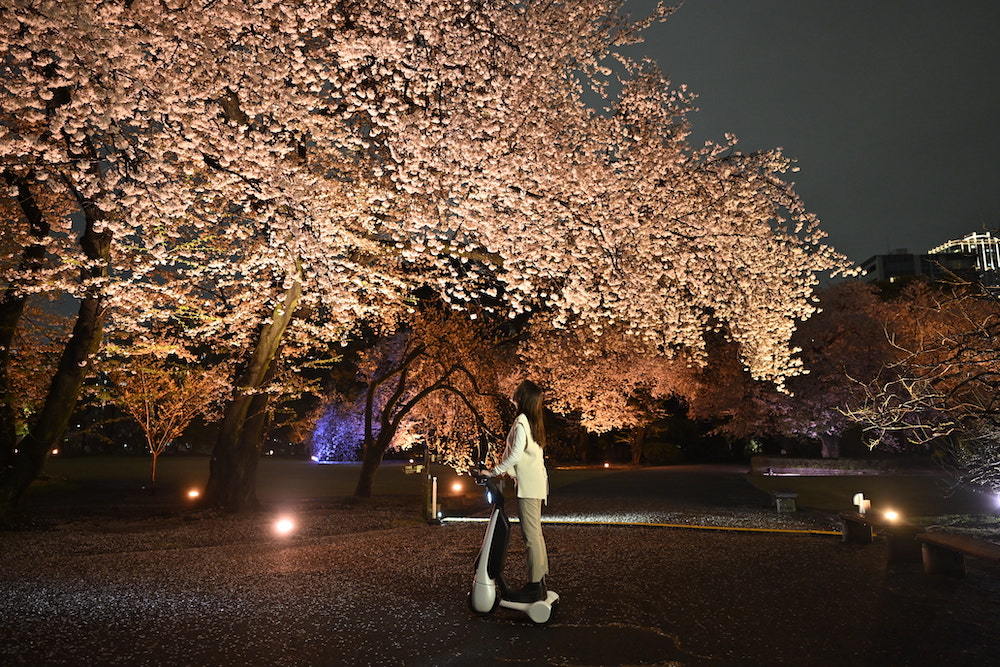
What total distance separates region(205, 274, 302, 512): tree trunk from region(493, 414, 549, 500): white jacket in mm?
8710

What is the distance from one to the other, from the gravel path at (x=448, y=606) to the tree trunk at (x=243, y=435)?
141 inches

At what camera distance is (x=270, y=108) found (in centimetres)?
1191

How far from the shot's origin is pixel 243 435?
14.8 meters

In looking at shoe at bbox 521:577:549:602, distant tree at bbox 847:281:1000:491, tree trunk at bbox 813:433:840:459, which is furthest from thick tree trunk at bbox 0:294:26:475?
tree trunk at bbox 813:433:840:459

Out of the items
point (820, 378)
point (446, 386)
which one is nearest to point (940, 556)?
point (446, 386)

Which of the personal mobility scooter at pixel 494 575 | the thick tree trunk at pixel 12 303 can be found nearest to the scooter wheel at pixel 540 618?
the personal mobility scooter at pixel 494 575

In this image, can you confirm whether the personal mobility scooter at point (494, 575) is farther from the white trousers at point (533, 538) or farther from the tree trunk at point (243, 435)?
the tree trunk at point (243, 435)

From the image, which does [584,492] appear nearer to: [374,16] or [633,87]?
[633,87]

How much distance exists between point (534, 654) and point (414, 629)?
41.6 inches

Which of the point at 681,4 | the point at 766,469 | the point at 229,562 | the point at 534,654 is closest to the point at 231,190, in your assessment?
the point at 229,562

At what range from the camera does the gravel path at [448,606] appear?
513cm

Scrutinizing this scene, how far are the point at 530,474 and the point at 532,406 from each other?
1.92 ft

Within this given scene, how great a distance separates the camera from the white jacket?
626 cm

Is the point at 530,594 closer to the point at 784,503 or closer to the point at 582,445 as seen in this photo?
the point at 784,503
